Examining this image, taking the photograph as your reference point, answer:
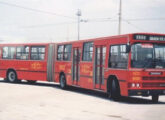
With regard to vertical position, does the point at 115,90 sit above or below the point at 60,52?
below

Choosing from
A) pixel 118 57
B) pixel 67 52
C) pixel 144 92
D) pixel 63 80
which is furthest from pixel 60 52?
pixel 144 92

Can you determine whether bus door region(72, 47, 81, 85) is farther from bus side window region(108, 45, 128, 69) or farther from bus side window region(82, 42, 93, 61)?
bus side window region(108, 45, 128, 69)

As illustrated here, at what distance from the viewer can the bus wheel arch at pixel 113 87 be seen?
15.3 m

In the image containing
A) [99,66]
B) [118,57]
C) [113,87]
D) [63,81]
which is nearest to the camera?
[118,57]

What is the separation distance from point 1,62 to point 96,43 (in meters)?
10.8

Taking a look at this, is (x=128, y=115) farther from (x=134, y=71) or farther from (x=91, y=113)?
(x=134, y=71)

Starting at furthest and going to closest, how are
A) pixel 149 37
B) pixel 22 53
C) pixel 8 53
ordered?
pixel 8 53 < pixel 22 53 < pixel 149 37

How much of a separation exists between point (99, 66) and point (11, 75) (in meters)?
10.3

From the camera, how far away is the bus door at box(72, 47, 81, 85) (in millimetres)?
19703

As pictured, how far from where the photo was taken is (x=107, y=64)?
Answer: 1611 cm

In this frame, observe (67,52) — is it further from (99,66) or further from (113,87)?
(113,87)

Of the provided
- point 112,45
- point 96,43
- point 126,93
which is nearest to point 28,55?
point 96,43

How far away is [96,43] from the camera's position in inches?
690

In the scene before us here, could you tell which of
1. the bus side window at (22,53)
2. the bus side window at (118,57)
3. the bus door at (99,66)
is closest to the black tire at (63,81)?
the bus side window at (22,53)
